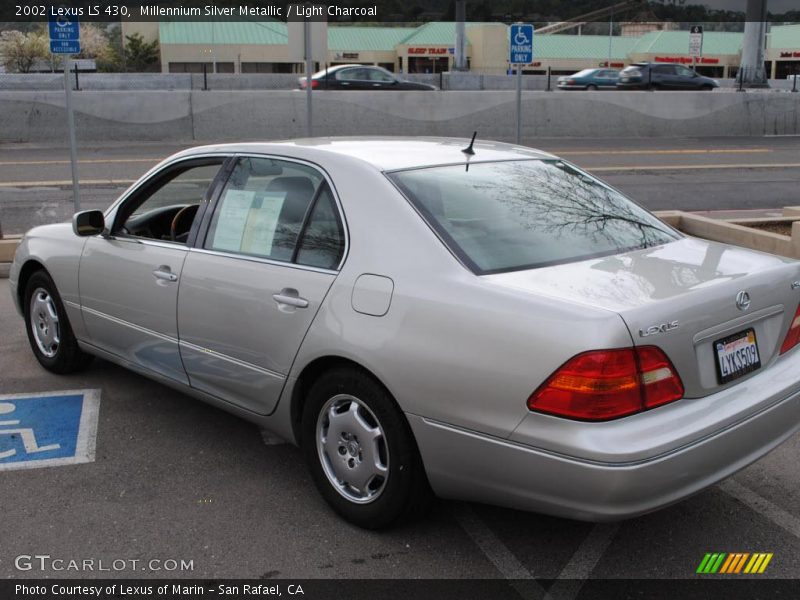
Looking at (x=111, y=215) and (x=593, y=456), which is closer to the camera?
(x=593, y=456)

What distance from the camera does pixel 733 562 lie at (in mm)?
3426

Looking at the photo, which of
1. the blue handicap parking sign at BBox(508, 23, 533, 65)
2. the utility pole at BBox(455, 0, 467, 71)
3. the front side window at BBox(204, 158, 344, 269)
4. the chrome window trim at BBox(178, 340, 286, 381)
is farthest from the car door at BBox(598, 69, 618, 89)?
the chrome window trim at BBox(178, 340, 286, 381)

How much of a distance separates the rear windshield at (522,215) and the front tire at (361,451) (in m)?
0.67

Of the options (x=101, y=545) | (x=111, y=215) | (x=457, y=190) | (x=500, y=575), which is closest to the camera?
(x=500, y=575)

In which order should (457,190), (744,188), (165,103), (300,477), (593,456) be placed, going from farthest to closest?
(165,103) → (744,188) → (300,477) → (457,190) → (593,456)

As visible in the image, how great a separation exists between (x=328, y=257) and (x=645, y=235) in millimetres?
1436

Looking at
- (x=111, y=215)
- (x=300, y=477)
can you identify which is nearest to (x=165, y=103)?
(x=111, y=215)

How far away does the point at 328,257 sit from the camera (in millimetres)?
3721

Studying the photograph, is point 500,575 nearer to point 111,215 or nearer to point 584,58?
point 111,215

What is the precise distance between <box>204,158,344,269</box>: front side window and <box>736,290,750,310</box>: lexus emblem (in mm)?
1587

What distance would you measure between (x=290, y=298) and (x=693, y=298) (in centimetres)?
163

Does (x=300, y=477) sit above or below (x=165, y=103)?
below

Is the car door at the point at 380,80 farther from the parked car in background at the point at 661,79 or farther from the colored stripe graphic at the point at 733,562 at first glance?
the colored stripe graphic at the point at 733,562

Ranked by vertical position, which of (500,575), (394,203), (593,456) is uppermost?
(394,203)
